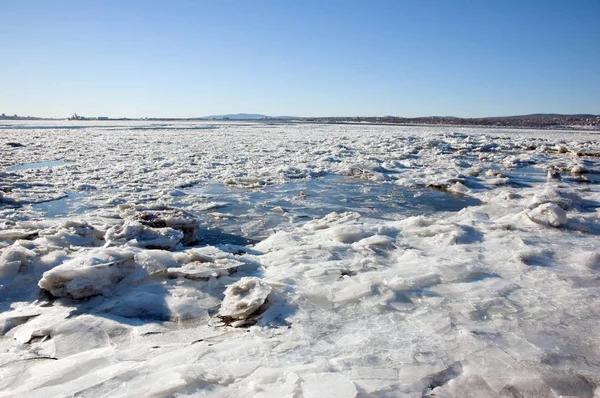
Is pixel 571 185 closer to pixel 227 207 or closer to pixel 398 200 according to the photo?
pixel 398 200

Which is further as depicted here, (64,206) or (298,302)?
(64,206)

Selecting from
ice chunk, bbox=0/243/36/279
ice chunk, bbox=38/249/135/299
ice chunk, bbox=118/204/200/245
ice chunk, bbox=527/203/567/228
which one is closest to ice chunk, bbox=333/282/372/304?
ice chunk, bbox=38/249/135/299

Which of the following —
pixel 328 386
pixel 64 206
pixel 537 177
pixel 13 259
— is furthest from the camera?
pixel 537 177

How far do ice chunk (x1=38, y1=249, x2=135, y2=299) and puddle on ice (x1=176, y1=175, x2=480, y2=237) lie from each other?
Answer: 1.70 meters

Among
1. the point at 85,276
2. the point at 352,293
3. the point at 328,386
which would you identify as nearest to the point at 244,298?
the point at 352,293

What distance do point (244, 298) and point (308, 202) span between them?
135 inches

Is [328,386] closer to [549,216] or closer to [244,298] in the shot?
[244,298]

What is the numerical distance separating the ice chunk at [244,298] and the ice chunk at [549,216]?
10.9 ft

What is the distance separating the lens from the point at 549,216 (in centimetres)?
411

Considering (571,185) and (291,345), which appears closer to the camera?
(291,345)

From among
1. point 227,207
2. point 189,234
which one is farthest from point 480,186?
point 189,234

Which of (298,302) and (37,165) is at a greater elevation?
(37,165)

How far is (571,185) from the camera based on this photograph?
23.1 feet

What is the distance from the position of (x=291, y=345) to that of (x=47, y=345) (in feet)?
4.21
